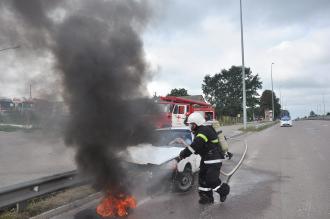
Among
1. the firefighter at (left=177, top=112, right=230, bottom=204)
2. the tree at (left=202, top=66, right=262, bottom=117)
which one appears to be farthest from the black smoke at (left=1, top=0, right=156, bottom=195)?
the tree at (left=202, top=66, right=262, bottom=117)

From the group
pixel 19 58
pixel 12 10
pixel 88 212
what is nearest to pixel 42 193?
pixel 88 212

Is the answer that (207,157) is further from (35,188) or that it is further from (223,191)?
(35,188)

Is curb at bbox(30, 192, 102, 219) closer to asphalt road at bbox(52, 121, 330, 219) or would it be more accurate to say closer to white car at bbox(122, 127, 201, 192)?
asphalt road at bbox(52, 121, 330, 219)

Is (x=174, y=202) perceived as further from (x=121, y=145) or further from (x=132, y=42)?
(x=132, y=42)

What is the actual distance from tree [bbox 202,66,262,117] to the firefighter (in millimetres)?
70187

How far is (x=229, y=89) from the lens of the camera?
82.3m

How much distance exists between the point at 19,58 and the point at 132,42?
6.22 ft

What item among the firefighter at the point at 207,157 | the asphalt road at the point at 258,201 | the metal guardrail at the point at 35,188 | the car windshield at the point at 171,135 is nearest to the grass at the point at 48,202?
the metal guardrail at the point at 35,188

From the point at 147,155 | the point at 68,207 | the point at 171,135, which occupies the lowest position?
the point at 68,207

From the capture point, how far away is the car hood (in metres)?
6.77

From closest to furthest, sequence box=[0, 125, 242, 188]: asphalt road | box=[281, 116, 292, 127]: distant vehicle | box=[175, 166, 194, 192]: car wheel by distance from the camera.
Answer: box=[0, 125, 242, 188]: asphalt road
box=[175, 166, 194, 192]: car wheel
box=[281, 116, 292, 127]: distant vehicle

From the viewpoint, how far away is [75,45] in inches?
225

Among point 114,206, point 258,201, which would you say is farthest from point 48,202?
point 258,201

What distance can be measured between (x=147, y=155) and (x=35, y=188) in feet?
7.29
